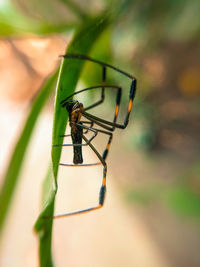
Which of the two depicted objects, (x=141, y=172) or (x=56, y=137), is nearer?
(x=56, y=137)

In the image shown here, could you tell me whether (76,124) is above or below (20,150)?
above

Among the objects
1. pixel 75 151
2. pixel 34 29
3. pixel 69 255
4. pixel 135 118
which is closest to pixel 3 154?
pixel 69 255

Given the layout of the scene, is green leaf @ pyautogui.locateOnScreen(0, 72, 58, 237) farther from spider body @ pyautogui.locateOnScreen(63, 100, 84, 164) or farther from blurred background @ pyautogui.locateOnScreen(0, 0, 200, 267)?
blurred background @ pyautogui.locateOnScreen(0, 0, 200, 267)

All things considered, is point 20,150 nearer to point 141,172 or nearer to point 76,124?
point 76,124

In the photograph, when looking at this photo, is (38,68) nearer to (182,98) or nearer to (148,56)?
(148,56)

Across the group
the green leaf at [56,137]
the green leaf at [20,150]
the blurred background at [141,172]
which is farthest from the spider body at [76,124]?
the blurred background at [141,172]

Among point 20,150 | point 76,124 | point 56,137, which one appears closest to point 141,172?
point 20,150
